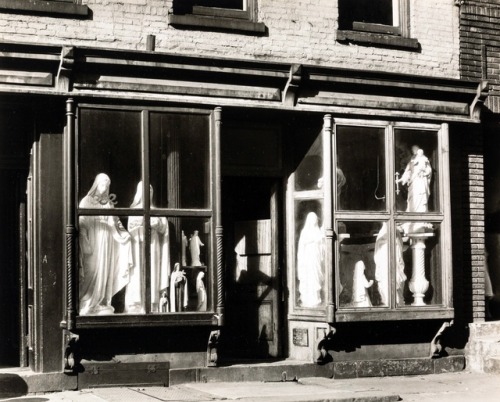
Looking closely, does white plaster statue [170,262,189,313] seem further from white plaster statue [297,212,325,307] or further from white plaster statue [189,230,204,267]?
white plaster statue [297,212,325,307]

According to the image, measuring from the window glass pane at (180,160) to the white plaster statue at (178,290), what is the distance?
2.51ft

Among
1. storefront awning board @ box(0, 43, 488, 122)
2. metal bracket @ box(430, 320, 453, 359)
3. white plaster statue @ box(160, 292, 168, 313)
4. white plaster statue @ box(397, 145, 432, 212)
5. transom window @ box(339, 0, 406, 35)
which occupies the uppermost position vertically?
transom window @ box(339, 0, 406, 35)

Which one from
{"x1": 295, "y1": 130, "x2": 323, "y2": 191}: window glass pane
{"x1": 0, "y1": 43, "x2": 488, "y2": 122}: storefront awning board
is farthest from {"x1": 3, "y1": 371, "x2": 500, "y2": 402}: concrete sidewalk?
{"x1": 0, "y1": 43, "x2": 488, "y2": 122}: storefront awning board

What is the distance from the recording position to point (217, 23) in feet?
39.7

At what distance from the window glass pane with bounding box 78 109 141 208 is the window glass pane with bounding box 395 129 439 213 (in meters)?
3.48

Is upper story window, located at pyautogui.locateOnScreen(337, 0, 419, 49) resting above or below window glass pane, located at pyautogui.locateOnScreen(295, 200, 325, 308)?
above

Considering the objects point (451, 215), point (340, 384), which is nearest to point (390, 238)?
point (451, 215)

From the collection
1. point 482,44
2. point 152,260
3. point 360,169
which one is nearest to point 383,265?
point 360,169

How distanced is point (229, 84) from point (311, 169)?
164cm

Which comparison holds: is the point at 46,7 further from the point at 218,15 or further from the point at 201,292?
the point at 201,292

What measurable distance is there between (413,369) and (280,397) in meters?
2.93

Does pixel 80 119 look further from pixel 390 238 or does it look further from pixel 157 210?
pixel 390 238

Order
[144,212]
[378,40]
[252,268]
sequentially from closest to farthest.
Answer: [144,212], [252,268], [378,40]

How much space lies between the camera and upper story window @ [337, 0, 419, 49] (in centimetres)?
1306
